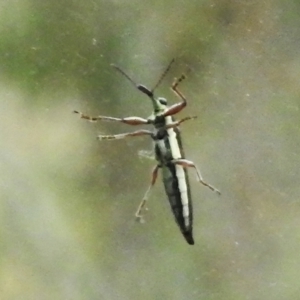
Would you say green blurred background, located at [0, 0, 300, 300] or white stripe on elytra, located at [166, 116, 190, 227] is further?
green blurred background, located at [0, 0, 300, 300]

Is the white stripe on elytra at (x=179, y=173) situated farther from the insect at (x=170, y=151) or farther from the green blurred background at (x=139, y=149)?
the green blurred background at (x=139, y=149)

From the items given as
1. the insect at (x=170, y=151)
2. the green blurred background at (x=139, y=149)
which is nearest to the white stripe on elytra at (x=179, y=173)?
the insect at (x=170, y=151)

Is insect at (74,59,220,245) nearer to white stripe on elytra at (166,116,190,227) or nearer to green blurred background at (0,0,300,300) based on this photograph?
white stripe on elytra at (166,116,190,227)

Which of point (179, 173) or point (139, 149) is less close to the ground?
point (179, 173)

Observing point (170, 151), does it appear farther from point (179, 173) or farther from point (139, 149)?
point (139, 149)

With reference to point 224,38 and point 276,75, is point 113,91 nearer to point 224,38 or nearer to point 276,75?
point 224,38

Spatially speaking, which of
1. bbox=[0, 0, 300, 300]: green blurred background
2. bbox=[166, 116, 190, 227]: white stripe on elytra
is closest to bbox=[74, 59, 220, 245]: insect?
bbox=[166, 116, 190, 227]: white stripe on elytra

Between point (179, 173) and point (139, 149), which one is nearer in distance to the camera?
point (179, 173)

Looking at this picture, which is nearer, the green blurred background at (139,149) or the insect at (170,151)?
the insect at (170,151)

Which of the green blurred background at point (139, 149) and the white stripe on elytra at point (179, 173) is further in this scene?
the green blurred background at point (139, 149)

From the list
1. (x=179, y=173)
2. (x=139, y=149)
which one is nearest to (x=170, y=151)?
(x=179, y=173)
